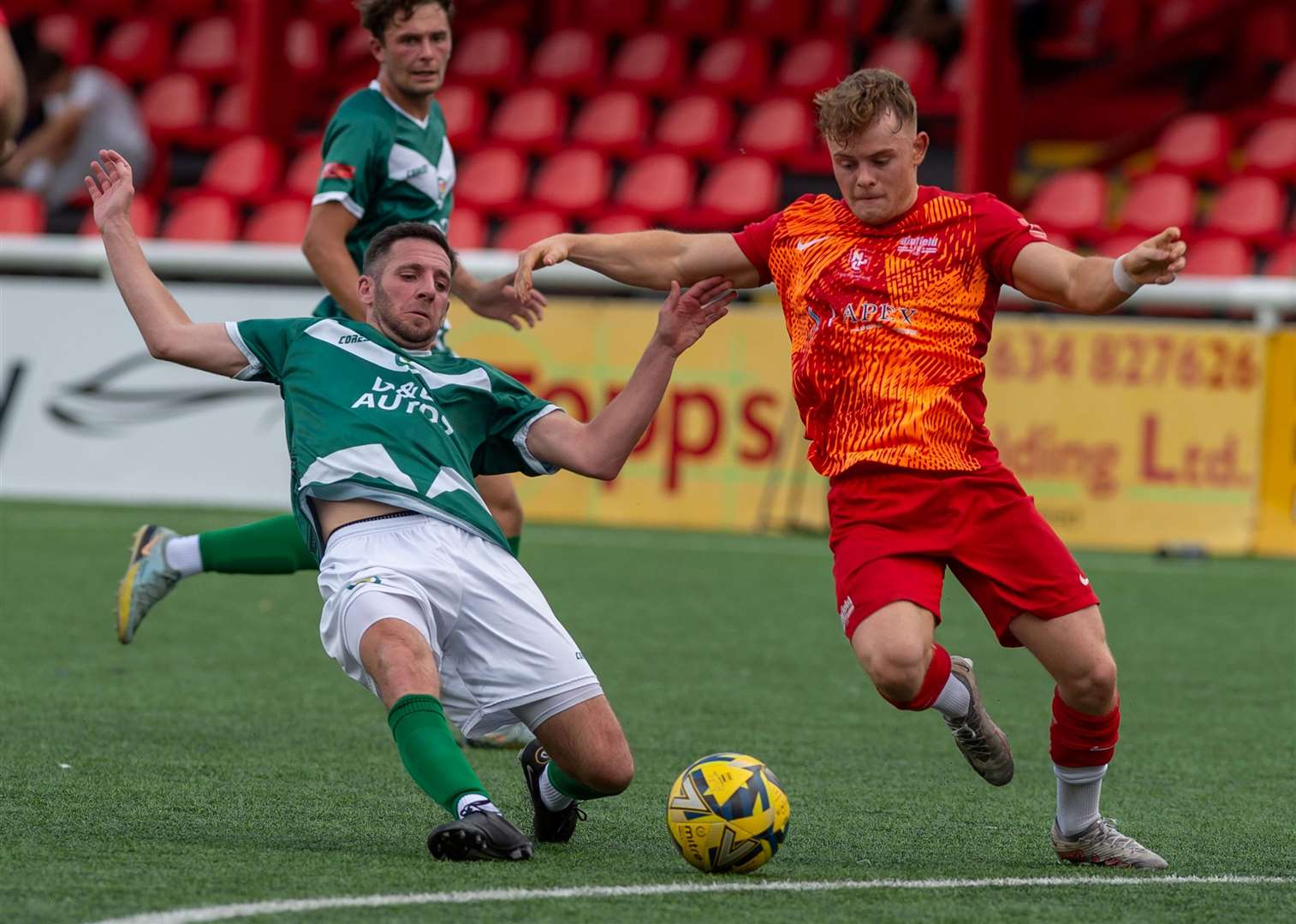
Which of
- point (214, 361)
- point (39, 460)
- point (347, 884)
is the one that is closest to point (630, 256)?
point (214, 361)

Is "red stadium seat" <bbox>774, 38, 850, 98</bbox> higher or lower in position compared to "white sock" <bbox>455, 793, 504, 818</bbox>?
higher

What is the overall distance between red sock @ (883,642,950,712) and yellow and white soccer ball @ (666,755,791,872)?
0.41 meters

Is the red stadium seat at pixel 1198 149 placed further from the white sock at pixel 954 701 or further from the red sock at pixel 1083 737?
the red sock at pixel 1083 737

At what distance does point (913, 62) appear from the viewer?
15680mm

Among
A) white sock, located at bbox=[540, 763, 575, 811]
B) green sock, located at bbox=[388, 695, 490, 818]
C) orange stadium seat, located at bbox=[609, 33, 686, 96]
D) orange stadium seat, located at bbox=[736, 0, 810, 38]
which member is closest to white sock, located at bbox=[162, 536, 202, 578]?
white sock, located at bbox=[540, 763, 575, 811]

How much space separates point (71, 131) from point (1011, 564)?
38.8 ft

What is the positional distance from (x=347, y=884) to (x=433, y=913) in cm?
31

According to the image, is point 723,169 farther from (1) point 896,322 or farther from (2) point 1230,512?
(1) point 896,322

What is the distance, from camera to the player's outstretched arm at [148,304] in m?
4.67

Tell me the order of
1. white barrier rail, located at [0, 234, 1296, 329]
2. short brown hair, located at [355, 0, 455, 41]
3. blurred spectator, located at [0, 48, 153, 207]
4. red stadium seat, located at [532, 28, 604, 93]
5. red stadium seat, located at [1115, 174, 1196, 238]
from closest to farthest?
short brown hair, located at [355, 0, 455, 41], white barrier rail, located at [0, 234, 1296, 329], red stadium seat, located at [1115, 174, 1196, 238], blurred spectator, located at [0, 48, 153, 207], red stadium seat, located at [532, 28, 604, 93]

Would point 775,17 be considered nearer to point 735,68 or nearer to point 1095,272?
point 735,68

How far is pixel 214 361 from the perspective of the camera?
4.73 m

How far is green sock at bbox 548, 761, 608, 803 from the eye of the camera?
458 cm

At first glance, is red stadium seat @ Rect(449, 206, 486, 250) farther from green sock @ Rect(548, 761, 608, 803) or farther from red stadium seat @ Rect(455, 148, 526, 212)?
green sock @ Rect(548, 761, 608, 803)
